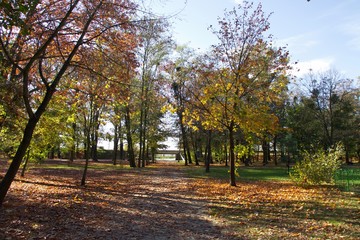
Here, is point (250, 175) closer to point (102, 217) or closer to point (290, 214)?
point (290, 214)

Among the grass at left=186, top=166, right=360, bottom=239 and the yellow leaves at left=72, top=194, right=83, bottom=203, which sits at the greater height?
the yellow leaves at left=72, top=194, right=83, bottom=203

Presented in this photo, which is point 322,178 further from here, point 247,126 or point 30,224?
point 30,224

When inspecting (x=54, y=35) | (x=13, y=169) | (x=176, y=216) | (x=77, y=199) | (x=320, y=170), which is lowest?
(x=176, y=216)

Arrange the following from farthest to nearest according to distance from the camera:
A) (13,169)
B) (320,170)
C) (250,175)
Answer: (250,175) → (320,170) → (13,169)

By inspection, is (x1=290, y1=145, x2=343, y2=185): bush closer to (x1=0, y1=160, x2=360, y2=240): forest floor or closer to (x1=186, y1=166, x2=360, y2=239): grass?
(x1=186, y1=166, x2=360, y2=239): grass

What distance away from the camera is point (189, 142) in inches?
1746

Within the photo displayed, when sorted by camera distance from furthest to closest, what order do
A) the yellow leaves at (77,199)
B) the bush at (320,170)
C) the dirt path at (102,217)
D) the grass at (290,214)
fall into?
the bush at (320,170) → the yellow leaves at (77,199) → the grass at (290,214) → the dirt path at (102,217)

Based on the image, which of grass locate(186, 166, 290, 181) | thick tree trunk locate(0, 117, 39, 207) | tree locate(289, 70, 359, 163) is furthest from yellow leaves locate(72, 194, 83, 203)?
tree locate(289, 70, 359, 163)

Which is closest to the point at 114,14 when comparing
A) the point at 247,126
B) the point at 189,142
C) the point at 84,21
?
the point at 84,21

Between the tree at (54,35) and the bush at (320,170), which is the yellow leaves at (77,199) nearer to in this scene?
the tree at (54,35)

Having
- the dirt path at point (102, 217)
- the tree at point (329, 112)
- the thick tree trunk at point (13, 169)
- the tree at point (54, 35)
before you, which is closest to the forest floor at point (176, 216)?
the dirt path at point (102, 217)

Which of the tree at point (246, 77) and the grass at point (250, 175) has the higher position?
the tree at point (246, 77)

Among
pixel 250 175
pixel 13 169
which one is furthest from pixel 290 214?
pixel 250 175

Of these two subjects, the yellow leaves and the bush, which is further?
the bush
